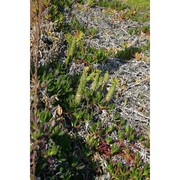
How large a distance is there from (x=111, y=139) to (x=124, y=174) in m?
0.12

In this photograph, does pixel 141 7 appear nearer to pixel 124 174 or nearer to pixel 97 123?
pixel 97 123

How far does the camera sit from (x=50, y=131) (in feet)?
4.99

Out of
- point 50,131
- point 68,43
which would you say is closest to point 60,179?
point 50,131

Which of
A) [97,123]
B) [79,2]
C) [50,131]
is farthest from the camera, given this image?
[79,2]

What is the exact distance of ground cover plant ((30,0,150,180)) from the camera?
1.53 m

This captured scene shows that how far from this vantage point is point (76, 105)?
161cm

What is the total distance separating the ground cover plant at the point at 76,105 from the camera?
1.53 metres

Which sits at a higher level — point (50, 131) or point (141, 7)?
point (141, 7)

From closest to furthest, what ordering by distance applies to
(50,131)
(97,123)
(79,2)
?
(50,131), (97,123), (79,2)
